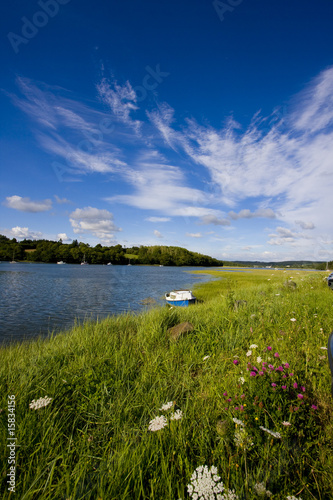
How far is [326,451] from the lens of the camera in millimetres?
2316

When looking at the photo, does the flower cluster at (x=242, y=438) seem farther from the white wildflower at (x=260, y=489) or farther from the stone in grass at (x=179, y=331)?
the stone in grass at (x=179, y=331)

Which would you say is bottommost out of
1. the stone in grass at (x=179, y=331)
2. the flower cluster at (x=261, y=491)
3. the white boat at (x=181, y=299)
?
the white boat at (x=181, y=299)

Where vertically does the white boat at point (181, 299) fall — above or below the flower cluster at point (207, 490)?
below

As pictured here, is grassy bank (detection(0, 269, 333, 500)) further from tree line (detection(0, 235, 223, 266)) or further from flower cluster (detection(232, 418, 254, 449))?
tree line (detection(0, 235, 223, 266))

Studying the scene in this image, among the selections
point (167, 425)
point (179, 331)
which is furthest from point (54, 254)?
point (167, 425)

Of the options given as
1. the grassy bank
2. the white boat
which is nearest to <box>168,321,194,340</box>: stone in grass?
the grassy bank

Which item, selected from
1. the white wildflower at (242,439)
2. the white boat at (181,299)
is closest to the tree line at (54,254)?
the white boat at (181,299)

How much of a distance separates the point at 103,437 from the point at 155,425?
39.5 inches

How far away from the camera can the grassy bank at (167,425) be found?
2076 mm

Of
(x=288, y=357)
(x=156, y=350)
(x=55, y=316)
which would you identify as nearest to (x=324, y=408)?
(x=288, y=357)

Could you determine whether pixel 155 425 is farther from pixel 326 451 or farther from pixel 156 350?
pixel 156 350

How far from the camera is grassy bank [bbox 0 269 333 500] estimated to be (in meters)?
2.08

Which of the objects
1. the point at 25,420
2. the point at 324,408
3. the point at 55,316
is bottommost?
the point at 55,316

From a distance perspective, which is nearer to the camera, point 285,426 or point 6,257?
point 285,426
